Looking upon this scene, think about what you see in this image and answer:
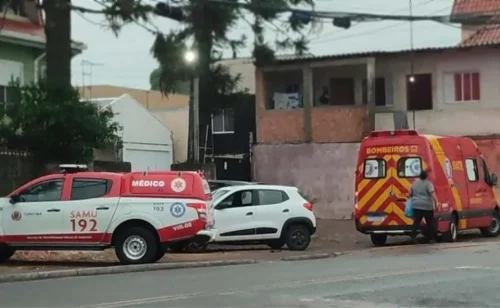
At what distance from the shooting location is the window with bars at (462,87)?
33.4 metres

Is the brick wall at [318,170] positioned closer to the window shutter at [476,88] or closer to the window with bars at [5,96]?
the window shutter at [476,88]

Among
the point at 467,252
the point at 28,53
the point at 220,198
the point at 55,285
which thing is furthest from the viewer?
the point at 28,53

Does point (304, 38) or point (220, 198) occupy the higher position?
point (304, 38)

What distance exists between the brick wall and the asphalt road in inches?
615

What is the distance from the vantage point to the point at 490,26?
3438 centimetres

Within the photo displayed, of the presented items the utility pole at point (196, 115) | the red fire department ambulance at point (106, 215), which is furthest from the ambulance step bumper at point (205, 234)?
the utility pole at point (196, 115)

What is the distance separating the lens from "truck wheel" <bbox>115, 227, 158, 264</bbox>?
17.7 meters

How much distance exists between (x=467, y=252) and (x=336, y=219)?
13.8 meters

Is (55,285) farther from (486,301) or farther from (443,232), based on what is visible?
(443,232)

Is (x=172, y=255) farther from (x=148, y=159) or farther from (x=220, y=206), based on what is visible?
(x=148, y=159)

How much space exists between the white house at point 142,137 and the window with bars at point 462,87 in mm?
14629

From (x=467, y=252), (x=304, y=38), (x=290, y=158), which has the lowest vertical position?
(x=467, y=252)

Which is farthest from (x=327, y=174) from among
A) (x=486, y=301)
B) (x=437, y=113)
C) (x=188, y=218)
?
(x=486, y=301)

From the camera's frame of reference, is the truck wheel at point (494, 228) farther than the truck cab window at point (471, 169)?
Yes
